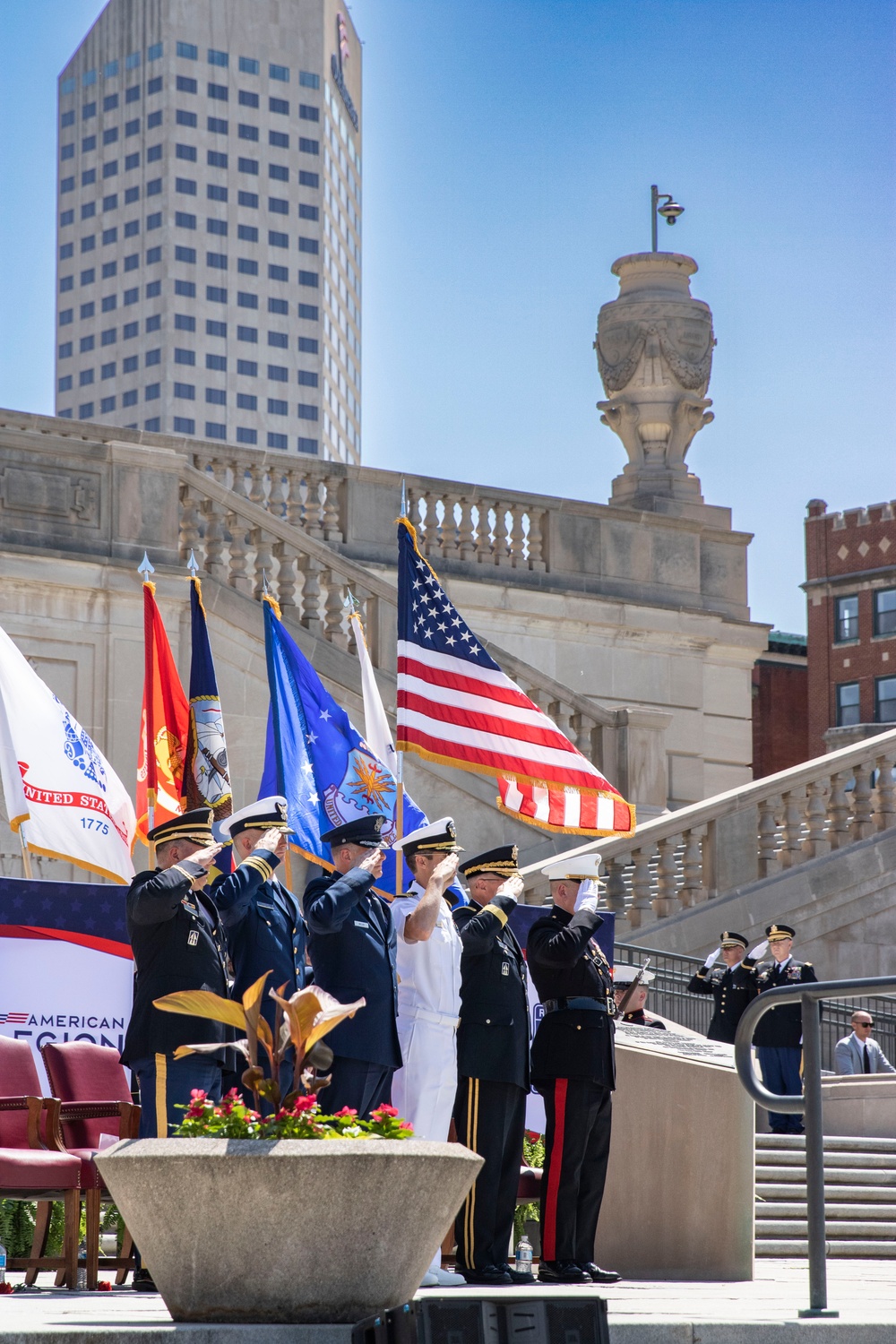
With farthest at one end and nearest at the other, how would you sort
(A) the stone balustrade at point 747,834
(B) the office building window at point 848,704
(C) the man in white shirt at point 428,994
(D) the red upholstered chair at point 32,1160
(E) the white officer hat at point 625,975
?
(B) the office building window at point 848,704 < (A) the stone balustrade at point 747,834 < (E) the white officer hat at point 625,975 < (C) the man in white shirt at point 428,994 < (D) the red upholstered chair at point 32,1160

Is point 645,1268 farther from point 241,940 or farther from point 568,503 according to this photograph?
point 568,503

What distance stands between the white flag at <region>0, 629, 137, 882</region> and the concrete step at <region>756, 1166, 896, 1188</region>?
14.0 feet

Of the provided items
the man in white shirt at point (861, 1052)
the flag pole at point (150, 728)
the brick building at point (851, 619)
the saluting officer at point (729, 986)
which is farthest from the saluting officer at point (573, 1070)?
the brick building at point (851, 619)

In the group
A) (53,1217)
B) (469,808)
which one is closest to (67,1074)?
(53,1217)

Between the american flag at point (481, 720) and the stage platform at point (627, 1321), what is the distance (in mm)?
3883

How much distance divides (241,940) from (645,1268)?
2.58 metres

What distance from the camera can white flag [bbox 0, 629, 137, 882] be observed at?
38.3 ft

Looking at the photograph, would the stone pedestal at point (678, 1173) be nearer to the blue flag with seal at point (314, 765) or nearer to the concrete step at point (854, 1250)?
the concrete step at point (854, 1250)

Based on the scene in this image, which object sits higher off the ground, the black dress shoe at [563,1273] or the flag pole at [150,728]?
the flag pole at [150,728]

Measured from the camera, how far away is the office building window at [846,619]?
55.2 meters

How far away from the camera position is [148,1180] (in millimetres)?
6340

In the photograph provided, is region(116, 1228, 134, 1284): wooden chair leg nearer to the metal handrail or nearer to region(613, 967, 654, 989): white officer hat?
the metal handrail

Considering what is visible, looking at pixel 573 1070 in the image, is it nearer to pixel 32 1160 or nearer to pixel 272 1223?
pixel 32 1160

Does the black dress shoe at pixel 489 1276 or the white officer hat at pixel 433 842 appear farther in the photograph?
the white officer hat at pixel 433 842
